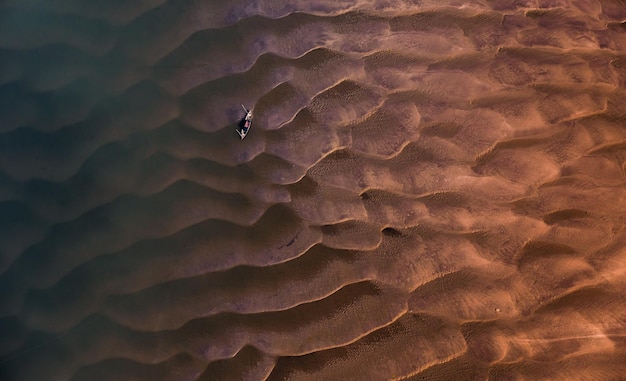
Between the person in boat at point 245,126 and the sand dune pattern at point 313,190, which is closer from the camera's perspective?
the sand dune pattern at point 313,190

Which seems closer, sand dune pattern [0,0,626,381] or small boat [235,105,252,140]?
sand dune pattern [0,0,626,381]

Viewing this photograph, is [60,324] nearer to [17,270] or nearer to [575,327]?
[17,270]

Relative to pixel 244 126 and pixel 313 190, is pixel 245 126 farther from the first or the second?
pixel 313 190

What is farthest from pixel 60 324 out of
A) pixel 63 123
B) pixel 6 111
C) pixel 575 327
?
pixel 575 327

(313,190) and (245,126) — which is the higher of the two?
(245,126)

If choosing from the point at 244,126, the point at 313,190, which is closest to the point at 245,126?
the point at 244,126

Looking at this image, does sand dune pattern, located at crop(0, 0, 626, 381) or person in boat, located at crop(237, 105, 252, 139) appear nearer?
sand dune pattern, located at crop(0, 0, 626, 381)

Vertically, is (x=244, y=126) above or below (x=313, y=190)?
above

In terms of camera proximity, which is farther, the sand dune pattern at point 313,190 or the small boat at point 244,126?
the small boat at point 244,126
